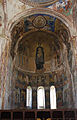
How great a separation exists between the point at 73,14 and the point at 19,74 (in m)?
8.70

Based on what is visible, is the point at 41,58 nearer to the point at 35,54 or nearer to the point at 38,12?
the point at 35,54

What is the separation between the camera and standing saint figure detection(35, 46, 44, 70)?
20.2 m

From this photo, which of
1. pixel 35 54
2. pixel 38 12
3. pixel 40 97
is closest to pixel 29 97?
pixel 40 97

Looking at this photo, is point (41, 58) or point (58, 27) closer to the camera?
point (58, 27)

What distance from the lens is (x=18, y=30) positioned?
17422 mm

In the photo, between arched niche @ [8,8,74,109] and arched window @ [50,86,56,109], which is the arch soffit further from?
arched window @ [50,86,56,109]

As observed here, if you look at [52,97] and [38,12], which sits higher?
[38,12]

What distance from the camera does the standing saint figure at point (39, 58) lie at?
66.1 feet

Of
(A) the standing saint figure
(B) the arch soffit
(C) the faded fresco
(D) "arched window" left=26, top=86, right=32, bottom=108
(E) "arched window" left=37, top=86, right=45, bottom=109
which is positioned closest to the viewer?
(C) the faded fresco

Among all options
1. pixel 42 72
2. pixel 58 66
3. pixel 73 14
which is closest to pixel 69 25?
pixel 73 14

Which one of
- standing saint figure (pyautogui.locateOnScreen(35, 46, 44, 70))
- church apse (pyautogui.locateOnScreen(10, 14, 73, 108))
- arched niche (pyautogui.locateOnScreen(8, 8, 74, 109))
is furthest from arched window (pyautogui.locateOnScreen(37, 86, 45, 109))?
arched niche (pyautogui.locateOnScreen(8, 8, 74, 109))

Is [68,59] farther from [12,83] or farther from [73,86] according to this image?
[12,83]

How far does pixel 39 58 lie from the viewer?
20.5m

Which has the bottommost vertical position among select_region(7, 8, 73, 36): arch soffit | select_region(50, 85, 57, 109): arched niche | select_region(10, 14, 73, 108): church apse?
select_region(50, 85, 57, 109): arched niche
